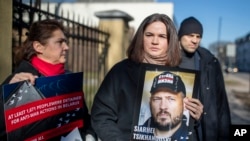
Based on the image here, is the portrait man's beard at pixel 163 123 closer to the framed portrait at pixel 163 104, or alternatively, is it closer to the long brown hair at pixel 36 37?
the framed portrait at pixel 163 104

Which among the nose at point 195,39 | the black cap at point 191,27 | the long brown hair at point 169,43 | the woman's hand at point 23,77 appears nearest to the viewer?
the woman's hand at point 23,77

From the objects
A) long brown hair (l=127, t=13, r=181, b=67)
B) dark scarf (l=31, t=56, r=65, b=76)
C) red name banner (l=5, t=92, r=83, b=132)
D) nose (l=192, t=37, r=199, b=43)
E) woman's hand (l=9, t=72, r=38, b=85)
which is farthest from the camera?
nose (l=192, t=37, r=199, b=43)

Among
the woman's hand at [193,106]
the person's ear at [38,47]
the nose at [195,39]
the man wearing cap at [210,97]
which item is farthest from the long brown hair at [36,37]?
the nose at [195,39]

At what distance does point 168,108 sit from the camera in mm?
1805

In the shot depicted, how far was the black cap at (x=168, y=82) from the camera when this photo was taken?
71.9 inches

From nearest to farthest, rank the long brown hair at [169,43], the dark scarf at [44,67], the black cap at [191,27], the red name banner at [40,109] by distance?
the red name banner at [40,109]
the long brown hair at [169,43]
the dark scarf at [44,67]
the black cap at [191,27]

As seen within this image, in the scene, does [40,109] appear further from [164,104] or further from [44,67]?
[164,104]

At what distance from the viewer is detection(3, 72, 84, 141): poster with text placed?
1.74 meters

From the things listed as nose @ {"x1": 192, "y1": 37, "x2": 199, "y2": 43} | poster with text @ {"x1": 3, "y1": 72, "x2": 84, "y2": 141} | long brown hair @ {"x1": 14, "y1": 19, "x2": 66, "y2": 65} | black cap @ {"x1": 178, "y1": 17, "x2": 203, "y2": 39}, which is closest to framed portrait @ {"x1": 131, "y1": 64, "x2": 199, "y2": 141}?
poster with text @ {"x1": 3, "y1": 72, "x2": 84, "y2": 141}

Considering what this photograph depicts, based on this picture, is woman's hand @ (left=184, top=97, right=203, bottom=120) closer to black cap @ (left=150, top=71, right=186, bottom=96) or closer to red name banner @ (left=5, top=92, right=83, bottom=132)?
black cap @ (left=150, top=71, right=186, bottom=96)

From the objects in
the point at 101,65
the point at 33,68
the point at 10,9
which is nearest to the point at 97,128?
the point at 33,68

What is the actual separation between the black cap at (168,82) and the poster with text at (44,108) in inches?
19.5

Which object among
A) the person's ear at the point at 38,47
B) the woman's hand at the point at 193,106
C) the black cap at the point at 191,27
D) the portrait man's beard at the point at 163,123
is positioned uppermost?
the black cap at the point at 191,27

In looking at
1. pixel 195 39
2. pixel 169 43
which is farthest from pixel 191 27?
pixel 169 43
